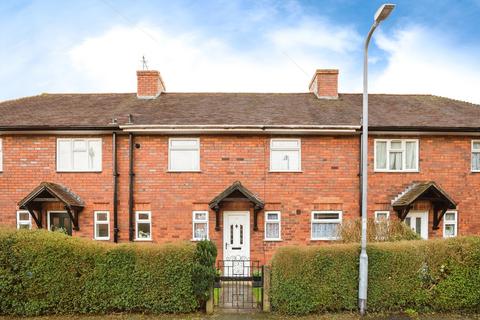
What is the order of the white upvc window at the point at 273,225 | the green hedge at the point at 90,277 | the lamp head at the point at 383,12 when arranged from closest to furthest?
the lamp head at the point at 383,12 < the green hedge at the point at 90,277 < the white upvc window at the point at 273,225

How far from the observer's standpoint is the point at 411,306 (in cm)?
697

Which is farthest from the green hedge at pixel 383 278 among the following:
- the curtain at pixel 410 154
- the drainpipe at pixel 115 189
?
the drainpipe at pixel 115 189

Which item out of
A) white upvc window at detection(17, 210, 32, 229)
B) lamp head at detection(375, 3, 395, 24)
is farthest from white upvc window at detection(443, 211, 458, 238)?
white upvc window at detection(17, 210, 32, 229)

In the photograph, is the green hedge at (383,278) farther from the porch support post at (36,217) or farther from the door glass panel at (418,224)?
the porch support post at (36,217)

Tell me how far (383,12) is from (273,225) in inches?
293

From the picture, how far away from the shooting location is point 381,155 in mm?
11430

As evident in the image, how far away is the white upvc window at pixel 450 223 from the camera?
11406 mm

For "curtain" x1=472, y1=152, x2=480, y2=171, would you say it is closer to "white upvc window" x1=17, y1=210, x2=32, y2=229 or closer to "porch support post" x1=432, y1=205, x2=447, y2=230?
"porch support post" x1=432, y1=205, x2=447, y2=230

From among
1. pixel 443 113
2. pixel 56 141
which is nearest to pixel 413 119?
pixel 443 113

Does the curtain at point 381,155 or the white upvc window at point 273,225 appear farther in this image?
the curtain at point 381,155

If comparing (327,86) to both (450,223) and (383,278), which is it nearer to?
(450,223)

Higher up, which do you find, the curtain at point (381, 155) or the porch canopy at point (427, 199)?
the curtain at point (381, 155)

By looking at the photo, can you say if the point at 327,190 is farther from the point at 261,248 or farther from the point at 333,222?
the point at 261,248

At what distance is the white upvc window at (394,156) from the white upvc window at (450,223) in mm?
2100
